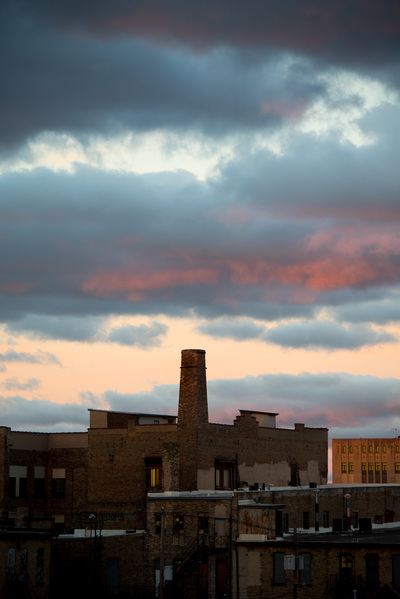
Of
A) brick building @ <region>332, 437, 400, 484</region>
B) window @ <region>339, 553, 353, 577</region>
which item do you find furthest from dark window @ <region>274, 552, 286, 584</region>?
brick building @ <region>332, 437, 400, 484</region>

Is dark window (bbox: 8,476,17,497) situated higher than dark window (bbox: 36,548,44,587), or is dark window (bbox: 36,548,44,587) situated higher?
dark window (bbox: 8,476,17,497)

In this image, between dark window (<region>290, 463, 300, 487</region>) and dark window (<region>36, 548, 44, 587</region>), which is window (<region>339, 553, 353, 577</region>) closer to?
dark window (<region>36, 548, 44, 587</region>)

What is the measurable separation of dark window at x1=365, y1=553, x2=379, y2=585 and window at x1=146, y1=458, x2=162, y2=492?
25.4m

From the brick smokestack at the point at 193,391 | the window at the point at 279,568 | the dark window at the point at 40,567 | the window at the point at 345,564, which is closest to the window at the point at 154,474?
the brick smokestack at the point at 193,391

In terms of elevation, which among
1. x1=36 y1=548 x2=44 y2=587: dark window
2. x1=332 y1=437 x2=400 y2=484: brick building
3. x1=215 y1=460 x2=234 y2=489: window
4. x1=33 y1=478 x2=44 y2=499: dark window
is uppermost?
x1=332 y1=437 x2=400 y2=484: brick building

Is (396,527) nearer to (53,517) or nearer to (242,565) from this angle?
(242,565)

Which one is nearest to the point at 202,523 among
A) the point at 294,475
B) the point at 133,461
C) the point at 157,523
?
the point at 157,523

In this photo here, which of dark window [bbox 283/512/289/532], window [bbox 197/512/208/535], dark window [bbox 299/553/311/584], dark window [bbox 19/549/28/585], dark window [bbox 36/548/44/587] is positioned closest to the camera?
dark window [bbox 299/553/311/584]

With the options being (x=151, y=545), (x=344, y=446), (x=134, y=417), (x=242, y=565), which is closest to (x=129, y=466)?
(x=134, y=417)

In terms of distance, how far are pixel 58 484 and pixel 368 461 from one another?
341 ft

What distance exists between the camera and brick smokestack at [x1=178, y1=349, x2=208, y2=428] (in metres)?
81.8

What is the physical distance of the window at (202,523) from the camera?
219 ft

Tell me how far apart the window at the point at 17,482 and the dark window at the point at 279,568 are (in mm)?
31372

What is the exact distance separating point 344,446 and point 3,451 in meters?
112
